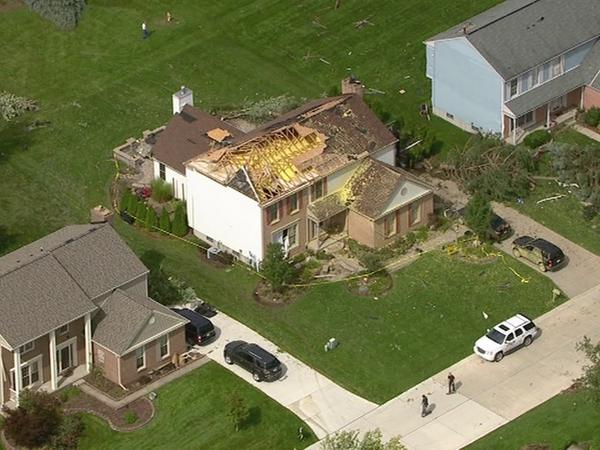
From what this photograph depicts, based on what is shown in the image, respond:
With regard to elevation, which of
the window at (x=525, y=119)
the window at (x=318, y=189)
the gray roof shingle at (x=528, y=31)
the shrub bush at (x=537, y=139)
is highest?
the gray roof shingle at (x=528, y=31)

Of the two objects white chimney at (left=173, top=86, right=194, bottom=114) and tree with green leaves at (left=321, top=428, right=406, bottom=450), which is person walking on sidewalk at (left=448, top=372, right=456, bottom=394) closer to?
tree with green leaves at (left=321, top=428, right=406, bottom=450)

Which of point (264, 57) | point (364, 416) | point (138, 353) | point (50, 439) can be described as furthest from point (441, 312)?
point (264, 57)

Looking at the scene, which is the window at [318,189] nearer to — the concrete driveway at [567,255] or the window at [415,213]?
the window at [415,213]

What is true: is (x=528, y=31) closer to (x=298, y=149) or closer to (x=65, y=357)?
(x=298, y=149)

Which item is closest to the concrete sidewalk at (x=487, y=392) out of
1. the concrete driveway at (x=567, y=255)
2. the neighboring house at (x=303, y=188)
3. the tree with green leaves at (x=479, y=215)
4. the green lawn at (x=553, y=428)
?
the green lawn at (x=553, y=428)

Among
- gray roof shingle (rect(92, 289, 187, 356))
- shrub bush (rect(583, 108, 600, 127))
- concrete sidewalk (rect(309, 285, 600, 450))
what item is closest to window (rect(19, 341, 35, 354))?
gray roof shingle (rect(92, 289, 187, 356))
